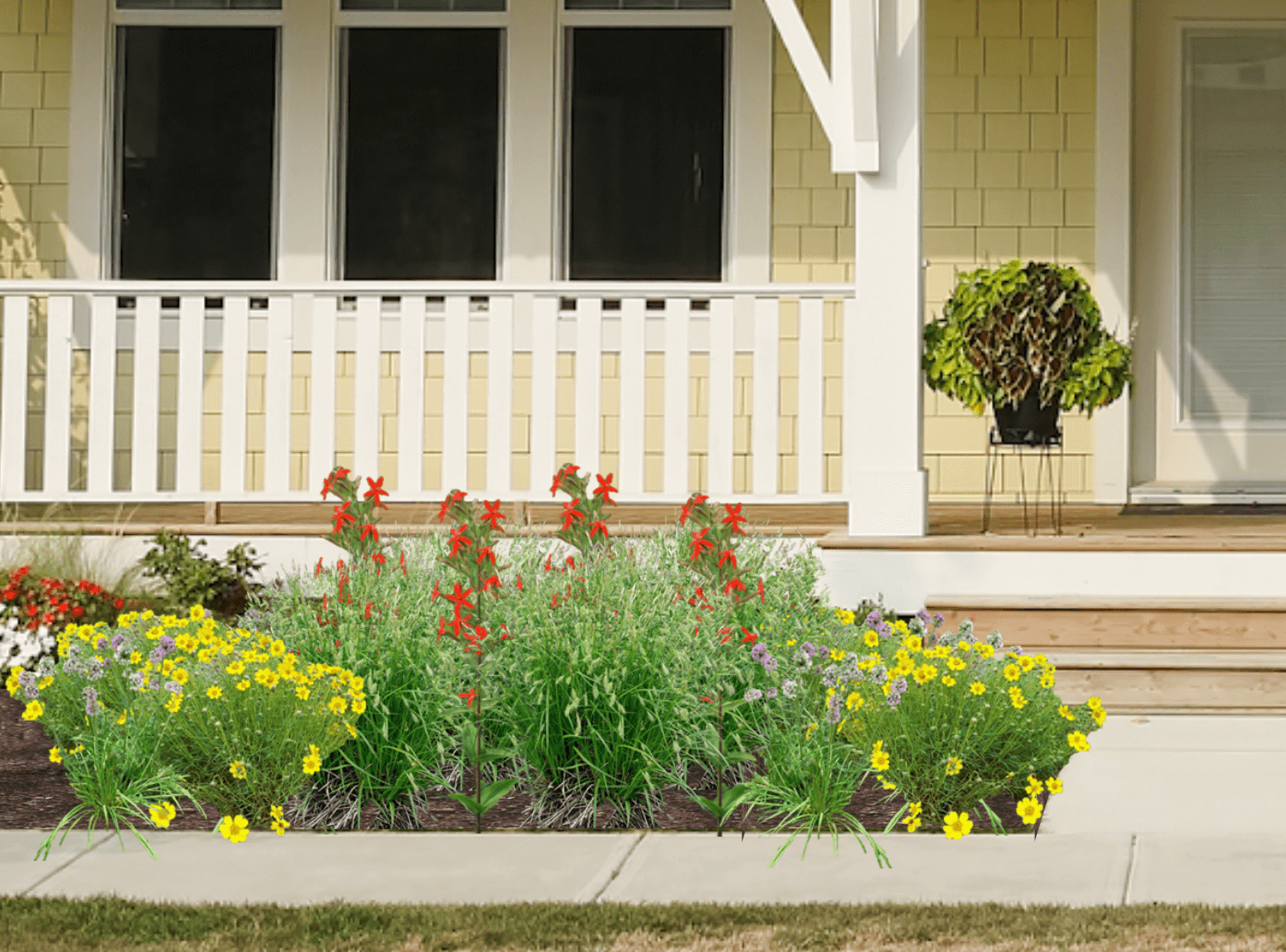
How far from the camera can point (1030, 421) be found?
5.73m

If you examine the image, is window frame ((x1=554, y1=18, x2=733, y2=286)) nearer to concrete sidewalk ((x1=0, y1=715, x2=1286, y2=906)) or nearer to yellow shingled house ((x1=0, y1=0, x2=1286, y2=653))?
yellow shingled house ((x1=0, y1=0, x2=1286, y2=653))

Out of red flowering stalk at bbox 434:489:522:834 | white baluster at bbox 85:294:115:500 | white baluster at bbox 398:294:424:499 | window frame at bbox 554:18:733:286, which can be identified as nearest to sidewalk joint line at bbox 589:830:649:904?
red flowering stalk at bbox 434:489:522:834

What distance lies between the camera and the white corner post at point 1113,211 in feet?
24.5

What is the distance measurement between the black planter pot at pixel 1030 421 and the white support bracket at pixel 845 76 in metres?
1.00

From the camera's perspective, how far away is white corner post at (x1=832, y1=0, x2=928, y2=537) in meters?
5.62

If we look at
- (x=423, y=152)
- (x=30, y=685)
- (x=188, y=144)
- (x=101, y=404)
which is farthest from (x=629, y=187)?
(x=30, y=685)

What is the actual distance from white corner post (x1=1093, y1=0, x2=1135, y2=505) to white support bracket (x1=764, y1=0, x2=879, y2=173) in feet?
7.68

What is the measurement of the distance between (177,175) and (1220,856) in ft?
19.9

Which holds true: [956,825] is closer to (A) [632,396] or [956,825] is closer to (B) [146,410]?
(A) [632,396]

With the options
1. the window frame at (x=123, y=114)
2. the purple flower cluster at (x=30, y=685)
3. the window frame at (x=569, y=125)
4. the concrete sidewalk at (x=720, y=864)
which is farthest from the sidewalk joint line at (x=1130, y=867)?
the window frame at (x=123, y=114)

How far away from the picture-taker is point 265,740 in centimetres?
365

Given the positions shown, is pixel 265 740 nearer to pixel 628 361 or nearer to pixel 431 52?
pixel 628 361

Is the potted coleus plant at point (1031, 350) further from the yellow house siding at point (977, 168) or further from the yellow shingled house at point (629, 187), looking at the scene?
the yellow house siding at point (977, 168)

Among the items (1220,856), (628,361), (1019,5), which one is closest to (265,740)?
(1220,856)
